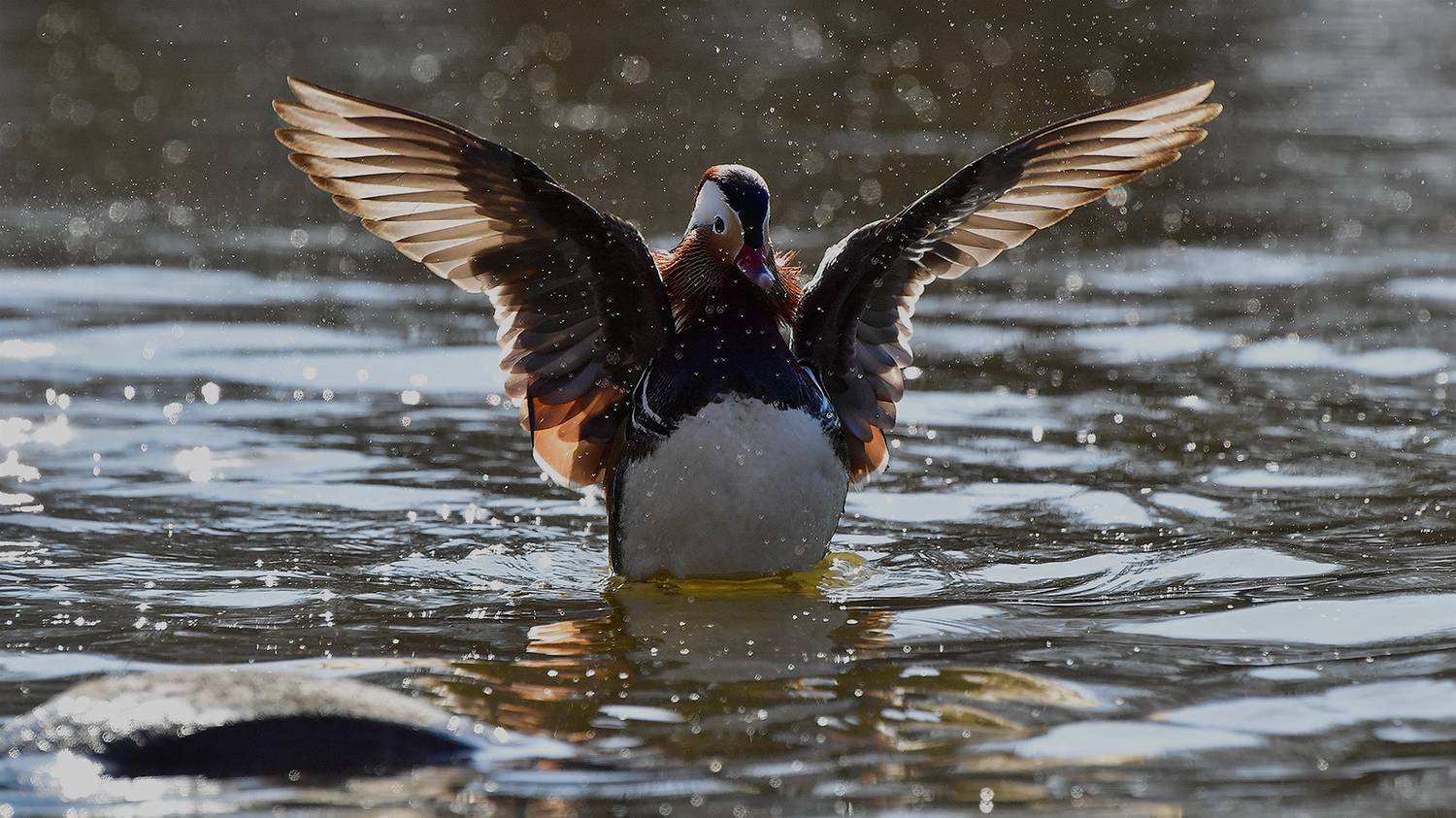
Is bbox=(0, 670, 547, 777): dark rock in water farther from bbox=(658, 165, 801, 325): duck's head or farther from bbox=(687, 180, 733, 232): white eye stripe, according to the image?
bbox=(687, 180, 733, 232): white eye stripe

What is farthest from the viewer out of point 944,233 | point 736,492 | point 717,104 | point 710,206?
point 717,104

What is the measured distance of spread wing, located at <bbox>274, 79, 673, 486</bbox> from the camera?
21.3 ft

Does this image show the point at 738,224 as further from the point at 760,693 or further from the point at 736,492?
the point at 760,693

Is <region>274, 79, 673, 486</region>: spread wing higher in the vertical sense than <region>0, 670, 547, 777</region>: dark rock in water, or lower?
higher

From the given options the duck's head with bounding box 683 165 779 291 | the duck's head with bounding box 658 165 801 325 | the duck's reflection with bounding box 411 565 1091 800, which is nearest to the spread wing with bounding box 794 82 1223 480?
the duck's head with bounding box 658 165 801 325

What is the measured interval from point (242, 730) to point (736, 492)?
6.98ft

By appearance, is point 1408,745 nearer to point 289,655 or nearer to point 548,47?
point 289,655

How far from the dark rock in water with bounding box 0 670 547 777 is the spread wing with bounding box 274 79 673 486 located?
210 cm

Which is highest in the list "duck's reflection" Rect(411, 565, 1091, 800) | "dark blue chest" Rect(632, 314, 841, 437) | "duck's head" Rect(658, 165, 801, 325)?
"duck's head" Rect(658, 165, 801, 325)


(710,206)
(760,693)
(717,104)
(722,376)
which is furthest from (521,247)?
(717,104)

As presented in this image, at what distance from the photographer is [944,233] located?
7.29 metres

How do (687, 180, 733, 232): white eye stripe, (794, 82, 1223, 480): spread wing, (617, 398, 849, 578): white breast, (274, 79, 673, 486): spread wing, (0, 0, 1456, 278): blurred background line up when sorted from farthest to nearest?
(0, 0, 1456, 278): blurred background, (794, 82, 1223, 480): spread wing, (687, 180, 733, 232): white eye stripe, (274, 79, 673, 486): spread wing, (617, 398, 849, 578): white breast

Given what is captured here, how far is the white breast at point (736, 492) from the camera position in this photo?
251 inches

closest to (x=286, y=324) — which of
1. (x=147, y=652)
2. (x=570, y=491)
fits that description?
(x=570, y=491)
